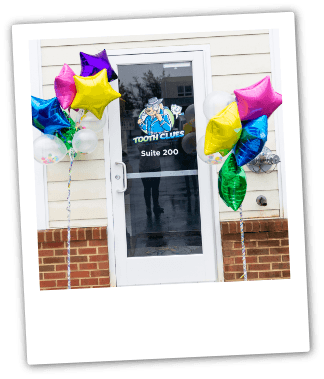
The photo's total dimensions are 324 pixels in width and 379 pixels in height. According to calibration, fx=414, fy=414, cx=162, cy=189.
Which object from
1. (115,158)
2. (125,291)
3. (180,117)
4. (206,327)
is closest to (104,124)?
(115,158)

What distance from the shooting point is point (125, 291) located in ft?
9.50

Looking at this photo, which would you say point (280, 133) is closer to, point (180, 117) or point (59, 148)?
point (180, 117)

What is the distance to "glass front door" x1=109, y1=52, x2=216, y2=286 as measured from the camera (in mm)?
3717

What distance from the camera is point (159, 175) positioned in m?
3.76

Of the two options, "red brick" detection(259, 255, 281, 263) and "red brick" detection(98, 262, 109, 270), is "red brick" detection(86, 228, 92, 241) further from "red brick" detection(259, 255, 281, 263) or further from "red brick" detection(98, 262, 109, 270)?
"red brick" detection(259, 255, 281, 263)

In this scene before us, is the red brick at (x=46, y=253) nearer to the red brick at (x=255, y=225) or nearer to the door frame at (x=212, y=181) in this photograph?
the door frame at (x=212, y=181)

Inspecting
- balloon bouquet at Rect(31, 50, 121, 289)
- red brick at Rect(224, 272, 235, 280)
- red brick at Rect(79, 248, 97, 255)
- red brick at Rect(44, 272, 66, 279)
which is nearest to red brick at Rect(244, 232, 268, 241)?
red brick at Rect(224, 272, 235, 280)

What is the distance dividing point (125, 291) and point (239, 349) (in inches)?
35.0

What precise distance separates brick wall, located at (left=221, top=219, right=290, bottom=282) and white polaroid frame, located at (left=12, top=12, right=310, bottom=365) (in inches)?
32.9

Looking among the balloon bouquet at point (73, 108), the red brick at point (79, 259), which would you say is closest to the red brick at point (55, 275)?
the red brick at point (79, 259)

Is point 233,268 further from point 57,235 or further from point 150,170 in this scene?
point 57,235

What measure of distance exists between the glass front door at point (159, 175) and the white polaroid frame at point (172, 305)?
0.85 m

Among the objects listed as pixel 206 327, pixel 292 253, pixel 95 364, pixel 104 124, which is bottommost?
pixel 95 364

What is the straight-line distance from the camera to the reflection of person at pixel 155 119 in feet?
12.2
